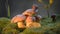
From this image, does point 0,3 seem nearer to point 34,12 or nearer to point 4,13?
point 4,13

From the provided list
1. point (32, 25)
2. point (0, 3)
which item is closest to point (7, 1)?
point (0, 3)

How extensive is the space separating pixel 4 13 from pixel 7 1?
5.0 inches

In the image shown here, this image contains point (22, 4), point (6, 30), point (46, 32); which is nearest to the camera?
point (46, 32)

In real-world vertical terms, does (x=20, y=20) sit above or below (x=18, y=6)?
below

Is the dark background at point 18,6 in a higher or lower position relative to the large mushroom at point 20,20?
higher

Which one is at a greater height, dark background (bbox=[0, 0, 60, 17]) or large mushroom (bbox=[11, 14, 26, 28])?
dark background (bbox=[0, 0, 60, 17])

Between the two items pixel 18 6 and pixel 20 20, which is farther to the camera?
pixel 18 6

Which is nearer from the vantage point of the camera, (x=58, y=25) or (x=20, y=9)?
(x=58, y=25)

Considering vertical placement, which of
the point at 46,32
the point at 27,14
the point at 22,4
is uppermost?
the point at 22,4

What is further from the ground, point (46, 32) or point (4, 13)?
point (4, 13)

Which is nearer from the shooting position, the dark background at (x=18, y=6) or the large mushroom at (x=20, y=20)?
the large mushroom at (x=20, y=20)

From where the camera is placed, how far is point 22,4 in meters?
1.46

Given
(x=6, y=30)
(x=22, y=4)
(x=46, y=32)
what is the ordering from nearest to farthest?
(x=46, y=32), (x=6, y=30), (x=22, y=4)

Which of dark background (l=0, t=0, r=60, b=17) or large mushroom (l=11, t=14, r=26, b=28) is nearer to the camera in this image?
large mushroom (l=11, t=14, r=26, b=28)
